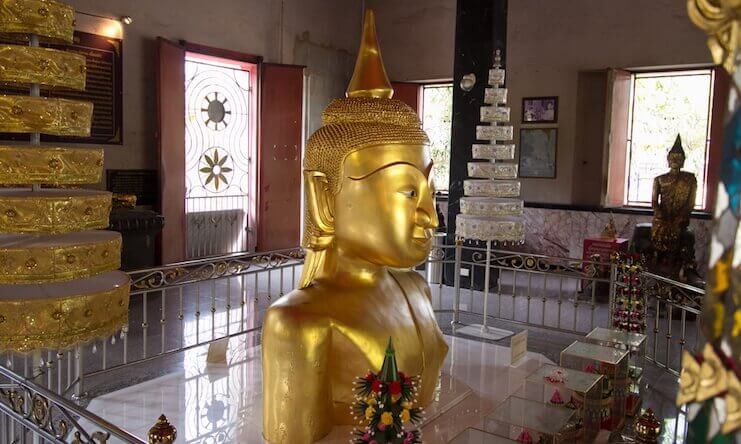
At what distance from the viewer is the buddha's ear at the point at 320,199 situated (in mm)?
2828

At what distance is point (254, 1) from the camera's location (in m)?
9.81

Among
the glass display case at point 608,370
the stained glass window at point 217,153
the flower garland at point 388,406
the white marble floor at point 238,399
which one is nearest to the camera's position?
the flower garland at point 388,406

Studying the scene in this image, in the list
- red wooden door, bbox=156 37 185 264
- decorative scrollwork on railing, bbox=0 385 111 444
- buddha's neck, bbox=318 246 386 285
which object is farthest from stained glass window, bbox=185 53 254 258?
decorative scrollwork on railing, bbox=0 385 111 444

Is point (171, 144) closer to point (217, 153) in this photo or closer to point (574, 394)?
point (217, 153)

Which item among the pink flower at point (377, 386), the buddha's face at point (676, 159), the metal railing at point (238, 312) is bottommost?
the metal railing at point (238, 312)

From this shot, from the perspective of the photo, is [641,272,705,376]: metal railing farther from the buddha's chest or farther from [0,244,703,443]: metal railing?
the buddha's chest

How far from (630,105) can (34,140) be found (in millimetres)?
8873

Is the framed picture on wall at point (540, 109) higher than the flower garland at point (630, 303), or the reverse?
the framed picture on wall at point (540, 109)

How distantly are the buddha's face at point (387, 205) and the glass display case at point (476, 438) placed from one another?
0.76m

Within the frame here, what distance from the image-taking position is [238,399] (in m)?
3.34

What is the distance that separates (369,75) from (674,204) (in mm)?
5651

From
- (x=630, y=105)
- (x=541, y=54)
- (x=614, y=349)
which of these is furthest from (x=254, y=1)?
(x=614, y=349)

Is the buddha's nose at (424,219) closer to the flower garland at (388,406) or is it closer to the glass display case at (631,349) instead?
the flower garland at (388,406)

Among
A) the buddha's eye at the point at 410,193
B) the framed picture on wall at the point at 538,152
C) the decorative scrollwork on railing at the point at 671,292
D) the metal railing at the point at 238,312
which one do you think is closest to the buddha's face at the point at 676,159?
the metal railing at the point at 238,312
